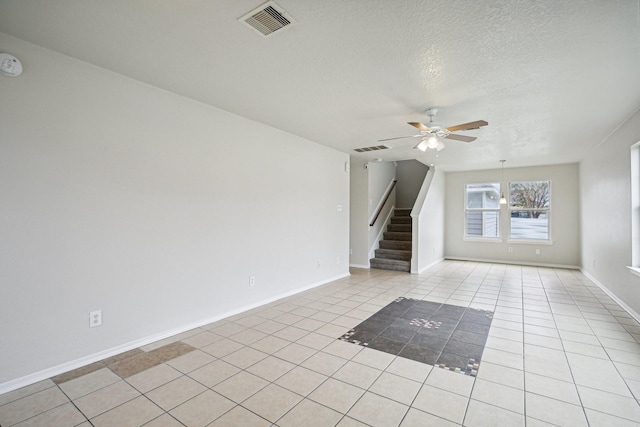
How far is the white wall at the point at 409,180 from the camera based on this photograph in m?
9.59

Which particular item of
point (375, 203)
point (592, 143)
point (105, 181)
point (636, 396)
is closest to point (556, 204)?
point (592, 143)

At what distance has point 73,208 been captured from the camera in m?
2.50

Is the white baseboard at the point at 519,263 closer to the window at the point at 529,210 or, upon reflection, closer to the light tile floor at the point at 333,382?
the window at the point at 529,210

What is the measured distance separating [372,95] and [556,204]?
6.91m

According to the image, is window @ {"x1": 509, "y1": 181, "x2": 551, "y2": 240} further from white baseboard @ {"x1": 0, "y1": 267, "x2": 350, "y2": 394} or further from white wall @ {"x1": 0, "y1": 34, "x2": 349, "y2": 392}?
white baseboard @ {"x1": 0, "y1": 267, "x2": 350, "y2": 394}

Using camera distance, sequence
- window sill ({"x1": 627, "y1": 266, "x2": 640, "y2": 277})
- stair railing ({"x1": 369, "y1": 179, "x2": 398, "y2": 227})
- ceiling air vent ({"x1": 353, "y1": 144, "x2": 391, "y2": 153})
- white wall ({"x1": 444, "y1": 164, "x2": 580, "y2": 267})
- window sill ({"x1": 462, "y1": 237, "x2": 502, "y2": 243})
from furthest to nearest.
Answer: window sill ({"x1": 462, "y1": 237, "x2": 502, "y2": 243}) → stair railing ({"x1": 369, "y1": 179, "x2": 398, "y2": 227}) → white wall ({"x1": 444, "y1": 164, "x2": 580, "y2": 267}) → ceiling air vent ({"x1": 353, "y1": 144, "x2": 391, "y2": 153}) → window sill ({"x1": 627, "y1": 266, "x2": 640, "y2": 277})

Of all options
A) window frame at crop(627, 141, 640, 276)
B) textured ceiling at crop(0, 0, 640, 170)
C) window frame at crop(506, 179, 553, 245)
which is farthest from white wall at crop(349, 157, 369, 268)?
window frame at crop(627, 141, 640, 276)

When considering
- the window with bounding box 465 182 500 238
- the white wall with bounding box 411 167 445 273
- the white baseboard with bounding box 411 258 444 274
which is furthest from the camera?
the window with bounding box 465 182 500 238

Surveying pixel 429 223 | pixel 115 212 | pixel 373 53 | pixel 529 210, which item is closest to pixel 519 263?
pixel 529 210

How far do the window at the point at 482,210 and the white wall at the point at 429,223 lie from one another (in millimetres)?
733

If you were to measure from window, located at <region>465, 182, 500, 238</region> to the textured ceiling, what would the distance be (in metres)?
4.54

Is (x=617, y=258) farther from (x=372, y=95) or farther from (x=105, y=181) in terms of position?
(x=105, y=181)

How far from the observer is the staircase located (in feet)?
23.0

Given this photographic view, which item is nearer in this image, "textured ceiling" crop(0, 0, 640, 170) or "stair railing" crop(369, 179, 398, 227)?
"textured ceiling" crop(0, 0, 640, 170)
